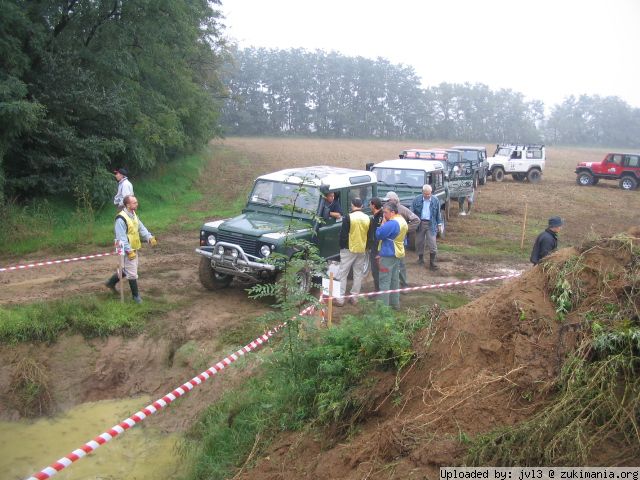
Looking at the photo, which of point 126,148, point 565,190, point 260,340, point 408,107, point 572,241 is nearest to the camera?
point 260,340

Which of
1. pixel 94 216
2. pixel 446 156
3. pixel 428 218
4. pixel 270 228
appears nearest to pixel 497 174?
pixel 446 156

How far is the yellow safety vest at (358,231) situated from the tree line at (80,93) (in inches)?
311

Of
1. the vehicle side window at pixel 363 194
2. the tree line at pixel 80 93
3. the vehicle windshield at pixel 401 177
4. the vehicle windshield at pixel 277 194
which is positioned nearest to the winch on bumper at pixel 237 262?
the vehicle windshield at pixel 277 194

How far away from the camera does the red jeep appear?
25312mm

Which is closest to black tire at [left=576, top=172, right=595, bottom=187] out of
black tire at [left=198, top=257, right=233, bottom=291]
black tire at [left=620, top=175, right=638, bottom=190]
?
black tire at [left=620, top=175, right=638, bottom=190]

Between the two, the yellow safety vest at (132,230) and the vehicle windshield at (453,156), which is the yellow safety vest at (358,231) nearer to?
the yellow safety vest at (132,230)

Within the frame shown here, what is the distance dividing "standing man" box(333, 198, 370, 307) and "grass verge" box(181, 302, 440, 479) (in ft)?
8.48

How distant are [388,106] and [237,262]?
75.7 meters

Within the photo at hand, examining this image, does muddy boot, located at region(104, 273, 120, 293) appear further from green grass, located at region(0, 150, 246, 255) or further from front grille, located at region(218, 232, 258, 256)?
green grass, located at region(0, 150, 246, 255)

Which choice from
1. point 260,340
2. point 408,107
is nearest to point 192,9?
point 260,340

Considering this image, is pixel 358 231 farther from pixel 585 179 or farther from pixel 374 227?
pixel 585 179

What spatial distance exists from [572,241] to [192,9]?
44.9 ft

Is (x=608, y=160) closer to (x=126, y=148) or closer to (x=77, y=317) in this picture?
(x=126, y=148)

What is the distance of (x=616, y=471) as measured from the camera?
3.16 metres
